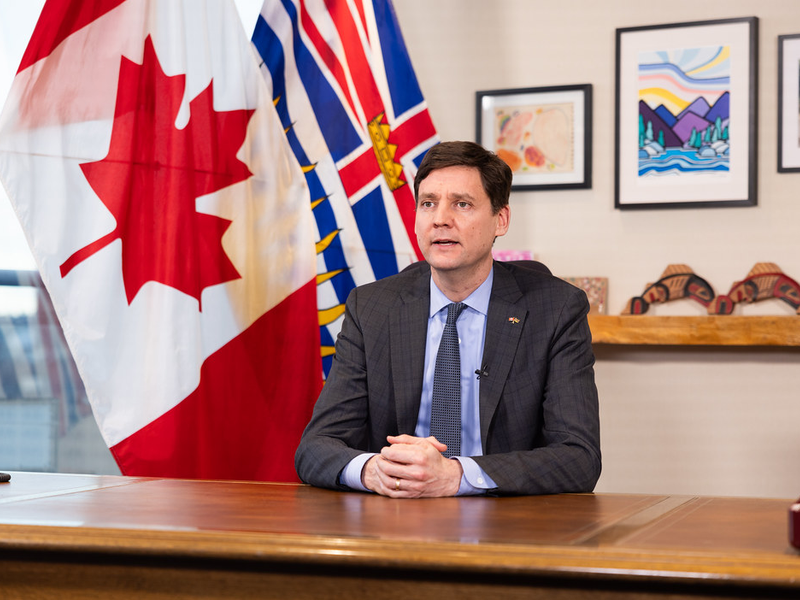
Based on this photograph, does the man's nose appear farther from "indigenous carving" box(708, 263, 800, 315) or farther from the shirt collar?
"indigenous carving" box(708, 263, 800, 315)

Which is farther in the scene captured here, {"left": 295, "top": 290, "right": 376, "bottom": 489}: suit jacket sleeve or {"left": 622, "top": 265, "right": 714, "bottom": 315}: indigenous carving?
{"left": 622, "top": 265, "right": 714, "bottom": 315}: indigenous carving

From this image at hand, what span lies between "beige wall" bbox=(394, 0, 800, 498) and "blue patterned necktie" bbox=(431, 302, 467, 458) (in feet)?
4.36

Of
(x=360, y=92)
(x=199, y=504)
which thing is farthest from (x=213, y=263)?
(x=199, y=504)

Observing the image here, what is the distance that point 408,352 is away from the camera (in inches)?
79.9

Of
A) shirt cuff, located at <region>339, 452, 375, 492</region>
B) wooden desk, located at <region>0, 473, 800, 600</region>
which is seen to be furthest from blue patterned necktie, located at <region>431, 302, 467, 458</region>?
wooden desk, located at <region>0, 473, 800, 600</region>

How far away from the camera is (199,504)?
1362 mm

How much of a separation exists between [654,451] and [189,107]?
2030mm

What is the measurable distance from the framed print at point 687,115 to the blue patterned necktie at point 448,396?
142 cm

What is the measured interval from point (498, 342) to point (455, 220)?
321 mm

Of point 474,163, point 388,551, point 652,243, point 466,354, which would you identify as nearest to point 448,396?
point 466,354

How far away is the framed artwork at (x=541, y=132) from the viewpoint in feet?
10.6

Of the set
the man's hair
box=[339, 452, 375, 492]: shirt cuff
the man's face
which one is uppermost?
the man's hair

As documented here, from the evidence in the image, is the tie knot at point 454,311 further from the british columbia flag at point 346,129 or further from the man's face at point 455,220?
the british columbia flag at point 346,129

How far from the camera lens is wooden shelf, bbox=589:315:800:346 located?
9.46 feet
